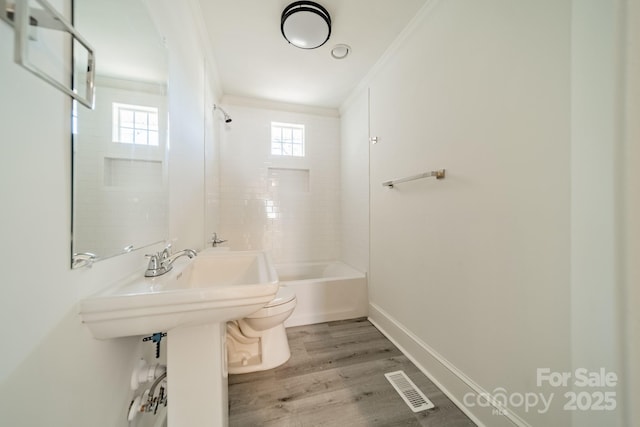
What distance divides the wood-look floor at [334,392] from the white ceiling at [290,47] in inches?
95.2

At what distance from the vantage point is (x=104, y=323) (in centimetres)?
59

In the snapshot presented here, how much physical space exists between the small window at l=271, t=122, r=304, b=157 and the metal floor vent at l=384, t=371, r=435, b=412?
Answer: 2399 millimetres

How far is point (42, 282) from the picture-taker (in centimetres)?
47

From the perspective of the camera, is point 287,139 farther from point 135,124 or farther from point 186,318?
point 186,318

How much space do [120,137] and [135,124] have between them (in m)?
0.13

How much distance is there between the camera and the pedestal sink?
0.59 meters

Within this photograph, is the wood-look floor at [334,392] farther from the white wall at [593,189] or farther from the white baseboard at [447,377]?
the white wall at [593,189]

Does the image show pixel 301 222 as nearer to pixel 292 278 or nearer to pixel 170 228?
pixel 292 278

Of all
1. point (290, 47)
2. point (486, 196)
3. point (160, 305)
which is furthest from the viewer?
point (290, 47)

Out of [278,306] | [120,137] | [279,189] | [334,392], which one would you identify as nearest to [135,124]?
[120,137]

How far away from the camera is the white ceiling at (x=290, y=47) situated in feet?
4.57

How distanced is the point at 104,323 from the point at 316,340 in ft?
5.02

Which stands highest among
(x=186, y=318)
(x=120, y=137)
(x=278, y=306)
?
(x=120, y=137)

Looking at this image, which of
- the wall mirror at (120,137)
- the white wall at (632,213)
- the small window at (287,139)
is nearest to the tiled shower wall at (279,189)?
the small window at (287,139)
